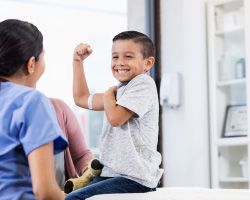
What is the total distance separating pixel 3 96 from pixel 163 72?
9.63ft

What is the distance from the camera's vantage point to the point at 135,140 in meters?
1.73

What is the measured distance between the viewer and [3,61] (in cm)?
117

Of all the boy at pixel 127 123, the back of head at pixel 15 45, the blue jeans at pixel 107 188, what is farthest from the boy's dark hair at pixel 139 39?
the back of head at pixel 15 45

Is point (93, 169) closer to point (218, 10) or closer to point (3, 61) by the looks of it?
point (3, 61)


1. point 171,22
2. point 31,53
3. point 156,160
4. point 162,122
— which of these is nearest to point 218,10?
point 171,22

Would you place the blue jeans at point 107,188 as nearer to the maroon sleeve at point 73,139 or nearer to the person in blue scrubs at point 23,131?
the maroon sleeve at point 73,139

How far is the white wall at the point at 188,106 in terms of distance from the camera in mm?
3777

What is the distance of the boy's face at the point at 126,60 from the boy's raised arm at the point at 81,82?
10 cm

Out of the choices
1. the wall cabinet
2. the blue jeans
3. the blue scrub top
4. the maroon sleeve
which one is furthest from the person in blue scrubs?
the wall cabinet

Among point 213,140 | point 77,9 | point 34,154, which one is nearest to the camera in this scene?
point 34,154

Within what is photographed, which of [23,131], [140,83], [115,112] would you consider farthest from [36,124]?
[140,83]

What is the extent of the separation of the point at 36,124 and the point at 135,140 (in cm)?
68

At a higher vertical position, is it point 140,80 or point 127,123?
point 140,80

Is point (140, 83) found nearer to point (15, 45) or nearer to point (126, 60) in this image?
point (126, 60)
